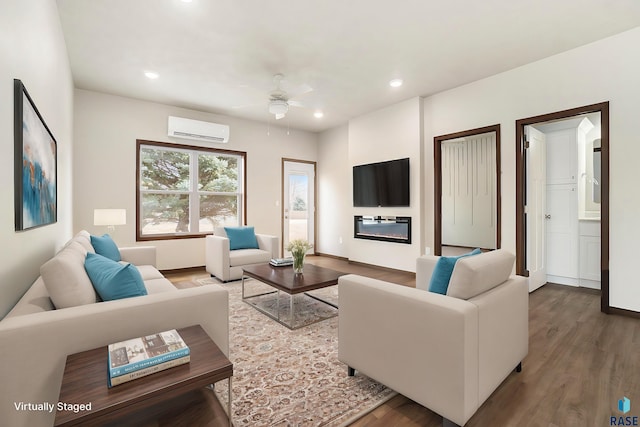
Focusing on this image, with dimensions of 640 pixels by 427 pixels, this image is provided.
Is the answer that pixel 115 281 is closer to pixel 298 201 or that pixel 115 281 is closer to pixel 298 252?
pixel 298 252

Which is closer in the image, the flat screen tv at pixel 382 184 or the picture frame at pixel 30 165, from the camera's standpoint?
the picture frame at pixel 30 165

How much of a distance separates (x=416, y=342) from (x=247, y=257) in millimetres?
3319

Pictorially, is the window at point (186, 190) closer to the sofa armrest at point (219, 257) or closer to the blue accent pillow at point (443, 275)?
the sofa armrest at point (219, 257)

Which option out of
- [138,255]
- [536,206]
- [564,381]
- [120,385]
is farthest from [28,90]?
[536,206]

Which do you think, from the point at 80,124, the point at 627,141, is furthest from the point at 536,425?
the point at 80,124

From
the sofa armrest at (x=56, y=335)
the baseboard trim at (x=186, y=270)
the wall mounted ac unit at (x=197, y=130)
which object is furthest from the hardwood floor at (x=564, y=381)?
the wall mounted ac unit at (x=197, y=130)

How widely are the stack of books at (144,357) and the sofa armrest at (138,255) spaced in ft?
9.19

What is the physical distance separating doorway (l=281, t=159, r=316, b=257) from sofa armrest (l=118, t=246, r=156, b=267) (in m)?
3.00

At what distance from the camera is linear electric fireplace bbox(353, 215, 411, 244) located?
4.98 m

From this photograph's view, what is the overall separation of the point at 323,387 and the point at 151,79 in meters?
4.24

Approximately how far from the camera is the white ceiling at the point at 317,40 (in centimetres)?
262

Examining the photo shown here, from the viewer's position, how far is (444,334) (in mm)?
1400

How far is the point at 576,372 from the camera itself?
6.68ft

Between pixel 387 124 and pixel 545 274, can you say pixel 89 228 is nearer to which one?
A: pixel 387 124
